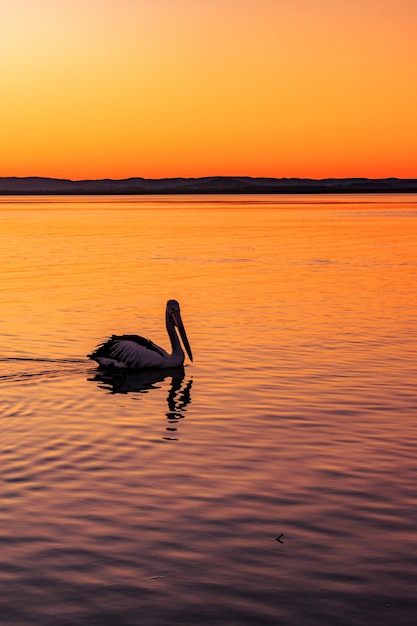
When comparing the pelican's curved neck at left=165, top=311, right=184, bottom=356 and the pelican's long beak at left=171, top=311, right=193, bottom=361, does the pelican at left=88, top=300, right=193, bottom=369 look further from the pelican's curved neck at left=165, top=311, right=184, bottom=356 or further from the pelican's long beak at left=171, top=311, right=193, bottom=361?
the pelican's long beak at left=171, top=311, right=193, bottom=361

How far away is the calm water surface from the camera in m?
6.99

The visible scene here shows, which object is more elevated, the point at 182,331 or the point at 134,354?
the point at 182,331

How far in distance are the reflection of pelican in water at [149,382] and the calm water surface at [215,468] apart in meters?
0.06

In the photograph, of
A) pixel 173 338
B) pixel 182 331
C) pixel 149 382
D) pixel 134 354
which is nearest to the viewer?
pixel 149 382

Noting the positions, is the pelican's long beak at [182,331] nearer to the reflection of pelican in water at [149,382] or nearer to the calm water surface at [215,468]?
the calm water surface at [215,468]

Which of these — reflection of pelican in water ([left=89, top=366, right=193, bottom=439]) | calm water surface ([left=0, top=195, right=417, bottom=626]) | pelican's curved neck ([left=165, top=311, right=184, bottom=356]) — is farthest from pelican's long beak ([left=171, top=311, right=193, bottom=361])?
reflection of pelican in water ([left=89, top=366, right=193, bottom=439])

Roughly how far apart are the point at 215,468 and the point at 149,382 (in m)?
6.20

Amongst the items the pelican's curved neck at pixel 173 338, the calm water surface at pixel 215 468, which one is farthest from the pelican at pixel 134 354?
the calm water surface at pixel 215 468

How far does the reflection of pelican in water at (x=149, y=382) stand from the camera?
1423 centimetres

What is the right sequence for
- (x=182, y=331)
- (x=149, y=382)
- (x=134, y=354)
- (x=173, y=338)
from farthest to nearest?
(x=182, y=331) → (x=173, y=338) → (x=134, y=354) → (x=149, y=382)

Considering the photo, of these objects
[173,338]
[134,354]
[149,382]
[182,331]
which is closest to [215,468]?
[149,382]

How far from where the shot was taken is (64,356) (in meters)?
17.2

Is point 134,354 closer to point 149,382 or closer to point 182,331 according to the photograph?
point 149,382

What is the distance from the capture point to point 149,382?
1642cm
